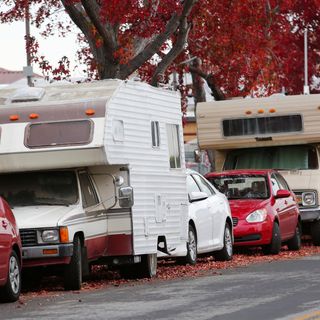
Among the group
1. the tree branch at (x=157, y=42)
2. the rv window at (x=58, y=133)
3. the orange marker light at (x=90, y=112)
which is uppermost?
the tree branch at (x=157, y=42)

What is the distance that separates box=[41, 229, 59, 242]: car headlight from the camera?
55.1 feet

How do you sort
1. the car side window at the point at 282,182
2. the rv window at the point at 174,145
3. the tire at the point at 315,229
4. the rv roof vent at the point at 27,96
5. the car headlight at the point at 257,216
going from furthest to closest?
the tire at the point at 315,229 → the car side window at the point at 282,182 → the car headlight at the point at 257,216 → the rv window at the point at 174,145 → the rv roof vent at the point at 27,96

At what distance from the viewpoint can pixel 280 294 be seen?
1548cm

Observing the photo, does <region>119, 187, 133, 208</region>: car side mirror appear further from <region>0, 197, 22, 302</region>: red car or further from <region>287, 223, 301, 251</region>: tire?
<region>287, 223, 301, 251</region>: tire

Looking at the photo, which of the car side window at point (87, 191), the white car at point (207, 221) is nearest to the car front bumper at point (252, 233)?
the white car at point (207, 221)

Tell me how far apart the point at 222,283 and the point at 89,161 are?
8.06ft

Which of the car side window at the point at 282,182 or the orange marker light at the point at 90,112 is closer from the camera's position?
the orange marker light at the point at 90,112

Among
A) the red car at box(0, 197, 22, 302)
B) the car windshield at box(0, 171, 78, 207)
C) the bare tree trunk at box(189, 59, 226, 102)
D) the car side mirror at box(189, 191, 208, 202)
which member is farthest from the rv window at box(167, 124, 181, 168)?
the bare tree trunk at box(189, 59, 226, 102)

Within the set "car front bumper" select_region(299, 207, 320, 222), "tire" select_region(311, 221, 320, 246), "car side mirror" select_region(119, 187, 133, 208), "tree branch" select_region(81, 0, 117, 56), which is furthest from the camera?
"tire" select_region(311, 221, 320, 246)

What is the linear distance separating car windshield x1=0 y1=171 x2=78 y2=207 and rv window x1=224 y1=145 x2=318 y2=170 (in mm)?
10020

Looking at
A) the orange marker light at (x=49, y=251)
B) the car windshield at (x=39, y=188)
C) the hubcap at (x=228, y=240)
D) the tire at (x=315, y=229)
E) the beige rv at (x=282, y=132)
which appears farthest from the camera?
the tire at (x=315, y=229)

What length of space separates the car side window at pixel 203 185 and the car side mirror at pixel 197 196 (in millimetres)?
702

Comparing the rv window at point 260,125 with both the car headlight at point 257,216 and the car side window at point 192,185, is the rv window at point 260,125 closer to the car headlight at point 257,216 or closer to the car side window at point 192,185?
the car headlight at point 257,216

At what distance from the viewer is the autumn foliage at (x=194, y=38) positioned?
79.8ft
